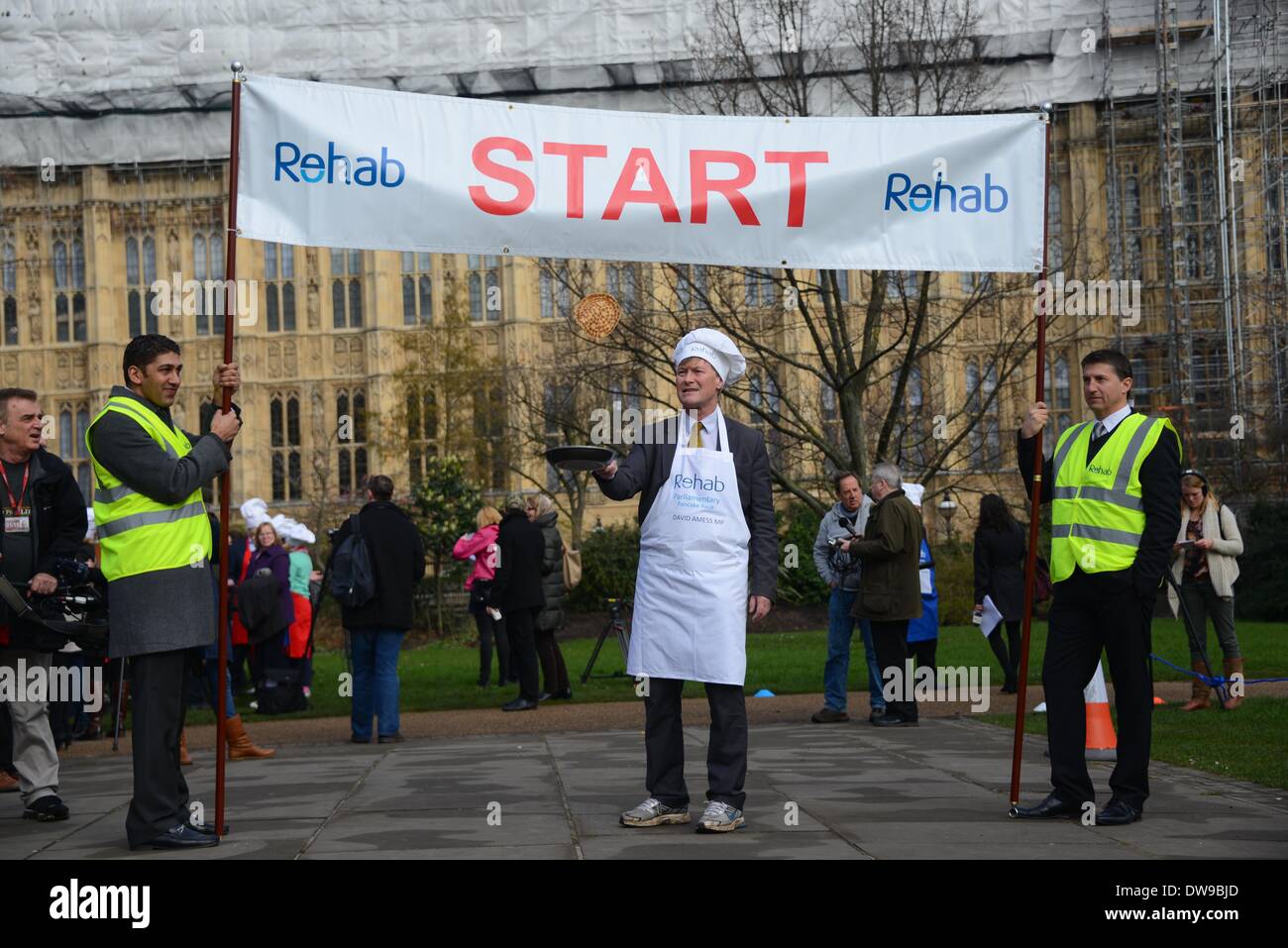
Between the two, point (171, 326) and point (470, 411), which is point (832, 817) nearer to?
point (470, 411)

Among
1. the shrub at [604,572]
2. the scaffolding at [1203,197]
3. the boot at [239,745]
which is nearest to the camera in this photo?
the boot at [239,745]

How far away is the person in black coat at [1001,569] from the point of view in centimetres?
1463

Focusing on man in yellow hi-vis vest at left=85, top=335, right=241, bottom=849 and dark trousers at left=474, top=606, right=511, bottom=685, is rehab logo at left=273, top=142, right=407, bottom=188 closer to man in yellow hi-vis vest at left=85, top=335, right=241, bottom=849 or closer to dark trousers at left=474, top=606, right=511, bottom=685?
man in yellow hi-vis vest at left=85, top=335, right=241, bottom=849

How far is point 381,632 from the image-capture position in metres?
12.4

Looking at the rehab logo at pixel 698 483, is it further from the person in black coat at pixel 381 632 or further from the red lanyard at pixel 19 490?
the person in black coat at pixel 381 632

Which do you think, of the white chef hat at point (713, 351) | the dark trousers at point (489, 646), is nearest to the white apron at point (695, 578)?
the white chef hat at point (713, 351)

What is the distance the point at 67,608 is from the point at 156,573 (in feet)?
6.22

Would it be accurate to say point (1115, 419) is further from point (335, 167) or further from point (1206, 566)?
point (1206, 566)

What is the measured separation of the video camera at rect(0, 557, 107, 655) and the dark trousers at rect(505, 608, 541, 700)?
6.00 meters

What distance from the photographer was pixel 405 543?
41.7 ft

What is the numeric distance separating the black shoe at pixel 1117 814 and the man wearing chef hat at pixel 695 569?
1487mm

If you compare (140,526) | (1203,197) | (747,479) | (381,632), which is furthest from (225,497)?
(1203,197)

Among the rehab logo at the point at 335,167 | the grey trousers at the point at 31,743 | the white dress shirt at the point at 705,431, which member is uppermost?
the rehab logo at the point at 335,167
